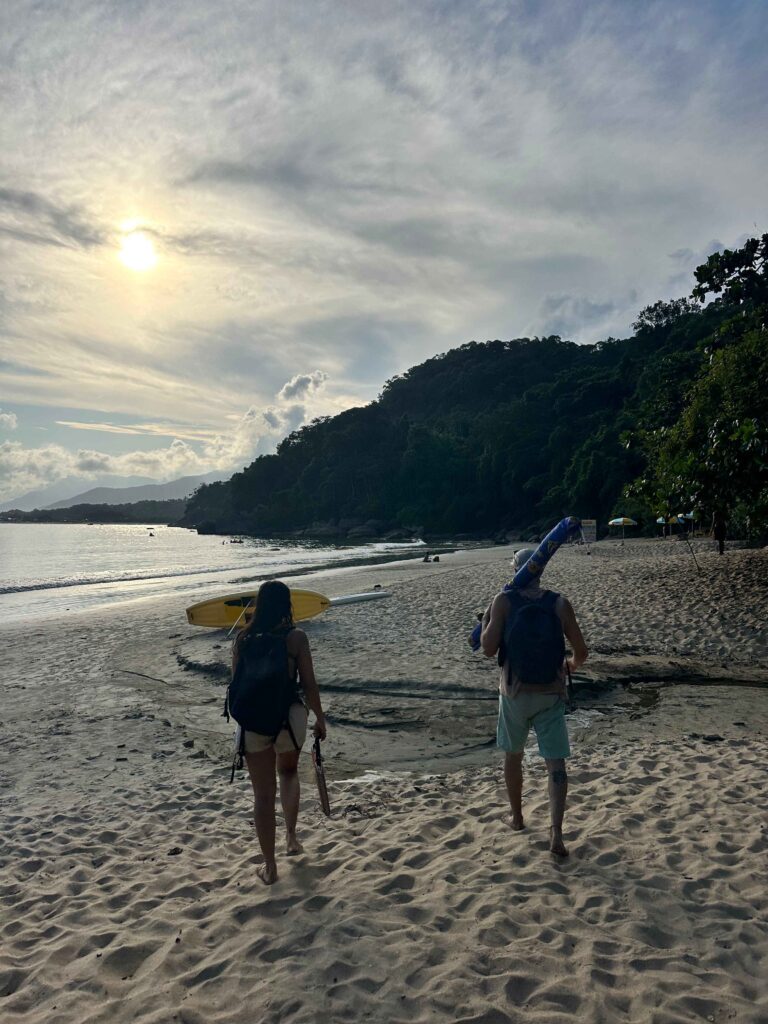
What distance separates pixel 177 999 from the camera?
10.6 ft

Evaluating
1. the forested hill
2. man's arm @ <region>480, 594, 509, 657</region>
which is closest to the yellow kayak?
man's arm @ <region>480, 594, 509, 657</region>

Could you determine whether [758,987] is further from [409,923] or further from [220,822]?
[220,822]

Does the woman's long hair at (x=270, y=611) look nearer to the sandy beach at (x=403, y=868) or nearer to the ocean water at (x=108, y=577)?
the sandy beach at (x=403, y=868)

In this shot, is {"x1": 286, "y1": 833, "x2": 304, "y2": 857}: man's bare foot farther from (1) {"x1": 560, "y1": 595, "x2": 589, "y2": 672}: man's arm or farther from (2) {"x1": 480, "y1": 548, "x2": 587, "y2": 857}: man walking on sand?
(1) {"x1": 560, "y1": 595, "x2": 589, "y2": 672}: man's arm

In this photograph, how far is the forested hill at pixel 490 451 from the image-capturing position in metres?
68.8

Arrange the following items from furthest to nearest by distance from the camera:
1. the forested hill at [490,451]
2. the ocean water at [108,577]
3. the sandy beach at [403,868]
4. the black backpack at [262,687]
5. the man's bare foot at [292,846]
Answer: the forested hill at [490,451]
the ocean water at [108,577]
the man's bare foot at [292,846]
the black backpack at [262,687]
the sandy beach at [403,868]

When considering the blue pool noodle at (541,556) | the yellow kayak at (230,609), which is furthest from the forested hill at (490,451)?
the blue pool noodle at (541,556)

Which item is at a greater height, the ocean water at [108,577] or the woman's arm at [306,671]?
the woman's arm at [306,671]

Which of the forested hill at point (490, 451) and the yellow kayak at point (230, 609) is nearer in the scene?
the yellow kayak at point (230, 609)

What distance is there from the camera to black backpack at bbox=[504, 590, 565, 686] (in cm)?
437

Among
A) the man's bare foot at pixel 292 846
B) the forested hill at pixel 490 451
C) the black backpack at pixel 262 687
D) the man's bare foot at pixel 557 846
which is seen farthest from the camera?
the forested hill at pixel 490 451

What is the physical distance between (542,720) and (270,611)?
6.51 ft

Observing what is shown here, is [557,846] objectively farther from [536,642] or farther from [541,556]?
[541,556]

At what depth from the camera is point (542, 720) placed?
447 cm
